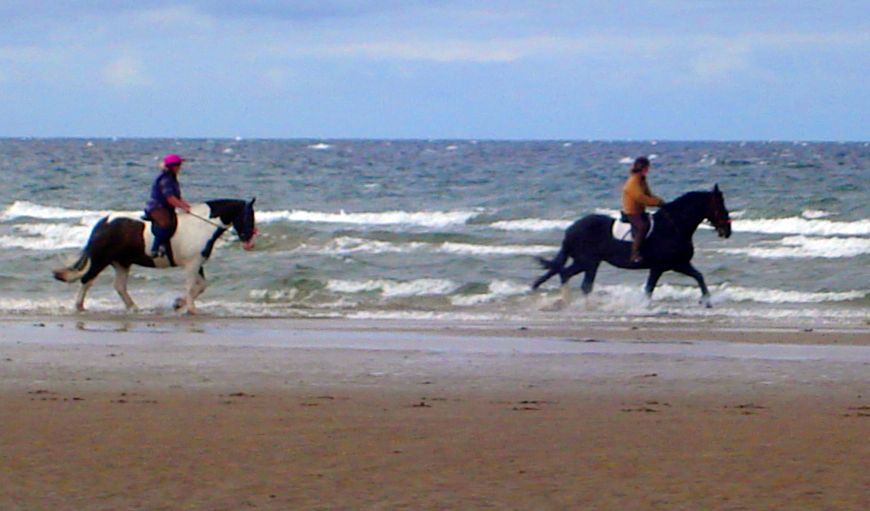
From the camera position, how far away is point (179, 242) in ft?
50.8

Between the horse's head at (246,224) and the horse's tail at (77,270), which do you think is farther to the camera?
the horse's tail at (77,270)

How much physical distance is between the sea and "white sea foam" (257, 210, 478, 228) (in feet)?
0.30

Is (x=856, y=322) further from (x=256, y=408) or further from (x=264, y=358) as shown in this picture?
(x=256, y=408)

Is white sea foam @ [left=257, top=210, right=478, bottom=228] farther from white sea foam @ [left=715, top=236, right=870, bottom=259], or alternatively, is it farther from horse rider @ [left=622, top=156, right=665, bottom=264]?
horse rider @ [left=622, top=156, right=665, bottom=264]

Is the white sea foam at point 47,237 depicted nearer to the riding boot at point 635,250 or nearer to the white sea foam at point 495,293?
the white sea foam at point 495,293

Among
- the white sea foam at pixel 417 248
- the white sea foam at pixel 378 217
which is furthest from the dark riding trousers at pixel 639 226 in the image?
the white sea foam at pixel 378 217

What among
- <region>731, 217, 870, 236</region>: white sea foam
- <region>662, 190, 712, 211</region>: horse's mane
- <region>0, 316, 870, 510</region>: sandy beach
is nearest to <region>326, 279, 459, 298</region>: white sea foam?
<region>662, 190, 712, 211</region>: horse's mane

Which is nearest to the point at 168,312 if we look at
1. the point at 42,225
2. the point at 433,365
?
the point at 433,365

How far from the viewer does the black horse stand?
667 inches

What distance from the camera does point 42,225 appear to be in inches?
1161

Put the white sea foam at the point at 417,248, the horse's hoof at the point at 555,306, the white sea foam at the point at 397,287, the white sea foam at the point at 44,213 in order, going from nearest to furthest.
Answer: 1. the horse's hoof at the point at 555,306
2. the white sea foam at the point at 397,287
3. the white sea foam at the point at 417,248
4. the white sea foam at the point at 44,213

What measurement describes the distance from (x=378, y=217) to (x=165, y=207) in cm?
1930

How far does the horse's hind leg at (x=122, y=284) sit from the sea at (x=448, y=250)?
0.14m

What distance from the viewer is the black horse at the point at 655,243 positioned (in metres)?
16.9
